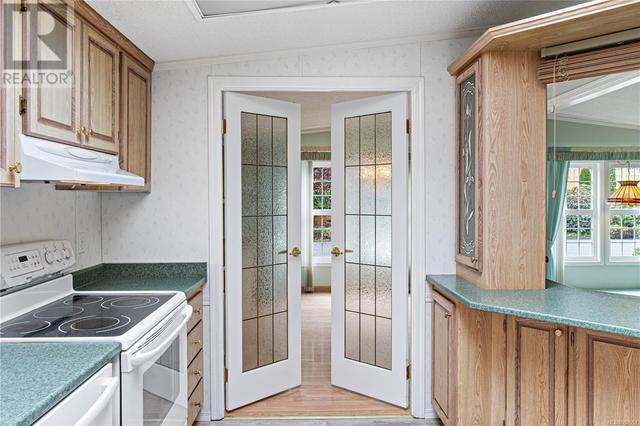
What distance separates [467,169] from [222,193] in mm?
1587

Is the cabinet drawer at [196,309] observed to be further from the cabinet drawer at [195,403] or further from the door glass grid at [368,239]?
the door glass grid at [368,239]

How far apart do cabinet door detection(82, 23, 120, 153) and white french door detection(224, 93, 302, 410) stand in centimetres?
76

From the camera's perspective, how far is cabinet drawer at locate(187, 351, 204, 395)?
8.14ft

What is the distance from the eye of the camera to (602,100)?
2.40 metres

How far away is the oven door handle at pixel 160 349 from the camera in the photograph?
155cm

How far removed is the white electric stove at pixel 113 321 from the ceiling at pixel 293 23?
1224mm

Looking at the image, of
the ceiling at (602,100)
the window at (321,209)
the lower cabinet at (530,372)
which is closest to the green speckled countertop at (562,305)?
the lower cabinet at (530,372)

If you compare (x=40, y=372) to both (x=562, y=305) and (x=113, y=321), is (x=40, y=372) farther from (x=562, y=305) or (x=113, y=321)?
(x=562, y=305)

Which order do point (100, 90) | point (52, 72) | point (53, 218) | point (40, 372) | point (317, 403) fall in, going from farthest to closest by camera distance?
1. point (317, 403)
2. point (53, 218)
3. point (100, 90)
4. point (52, 72)
5. point (40, 372)

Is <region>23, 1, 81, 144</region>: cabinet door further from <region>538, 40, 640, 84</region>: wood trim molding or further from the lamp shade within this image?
the lamp shade

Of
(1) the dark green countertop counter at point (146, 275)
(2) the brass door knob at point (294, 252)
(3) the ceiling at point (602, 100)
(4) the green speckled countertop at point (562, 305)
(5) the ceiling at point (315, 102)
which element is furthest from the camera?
(5) the ceiling at point (315, 102)

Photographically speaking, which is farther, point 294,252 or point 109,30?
point 294,252

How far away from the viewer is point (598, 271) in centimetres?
276

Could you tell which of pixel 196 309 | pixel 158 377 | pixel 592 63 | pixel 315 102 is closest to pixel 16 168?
pixel 158 377
